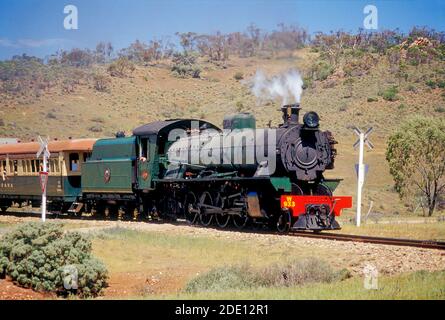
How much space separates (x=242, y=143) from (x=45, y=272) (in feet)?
31.8

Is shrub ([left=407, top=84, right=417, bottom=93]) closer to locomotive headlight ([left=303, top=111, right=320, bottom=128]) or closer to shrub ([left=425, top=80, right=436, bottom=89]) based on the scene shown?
shrub ([left=425, top=80, right=436, bottom=89])

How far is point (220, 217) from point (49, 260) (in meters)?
10.8

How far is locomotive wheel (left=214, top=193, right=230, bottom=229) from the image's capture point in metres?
23.5

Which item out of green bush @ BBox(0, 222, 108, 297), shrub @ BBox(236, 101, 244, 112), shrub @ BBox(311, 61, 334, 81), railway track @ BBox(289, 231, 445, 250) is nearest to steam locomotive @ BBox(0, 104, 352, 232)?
railway track @ BBox(289, 231, 445, 250)

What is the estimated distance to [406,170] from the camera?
4144 centimetres

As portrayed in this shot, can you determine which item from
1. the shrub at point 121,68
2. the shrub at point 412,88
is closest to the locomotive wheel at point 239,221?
the shrub at point 412,88

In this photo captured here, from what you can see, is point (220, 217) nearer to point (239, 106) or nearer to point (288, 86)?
point (288, 86)

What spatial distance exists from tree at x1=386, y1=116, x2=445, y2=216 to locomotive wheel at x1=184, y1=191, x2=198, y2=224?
19.4m

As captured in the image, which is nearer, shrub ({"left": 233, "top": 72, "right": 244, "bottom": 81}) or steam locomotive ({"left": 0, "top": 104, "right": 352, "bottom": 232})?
steam locomotive ({"left": 0, "top": 104, "right": 352, "bottom": 232})

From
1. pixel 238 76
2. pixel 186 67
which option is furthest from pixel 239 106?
pixel 186 67
